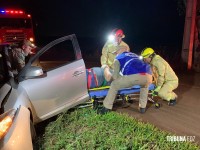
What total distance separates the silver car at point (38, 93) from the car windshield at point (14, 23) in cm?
1319

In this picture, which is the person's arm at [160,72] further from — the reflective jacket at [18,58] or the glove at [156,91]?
the reflective jacket at [18,58]

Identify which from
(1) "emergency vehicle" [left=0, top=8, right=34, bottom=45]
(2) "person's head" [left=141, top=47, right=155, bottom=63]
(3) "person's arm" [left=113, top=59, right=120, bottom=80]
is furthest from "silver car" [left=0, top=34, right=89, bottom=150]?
(1) "emergency vehicle" [left=0, top=8, right=34, bottom=45]

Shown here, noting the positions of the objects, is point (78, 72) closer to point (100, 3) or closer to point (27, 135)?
point (27, 135)

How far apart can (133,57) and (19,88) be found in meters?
2.35

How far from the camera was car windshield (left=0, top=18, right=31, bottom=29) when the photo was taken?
58.3 feet

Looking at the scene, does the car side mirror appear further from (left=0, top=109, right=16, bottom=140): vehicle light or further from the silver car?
(left=0, top=109, right=16, bottom=140): vehicle light

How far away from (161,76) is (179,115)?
0.92 metres

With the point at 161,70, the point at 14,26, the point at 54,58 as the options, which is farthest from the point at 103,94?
the point at 14,26

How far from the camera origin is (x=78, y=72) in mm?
5480

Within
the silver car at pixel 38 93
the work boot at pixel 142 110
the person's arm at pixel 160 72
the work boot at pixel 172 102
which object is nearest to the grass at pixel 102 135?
the silver car at pixel 38 93

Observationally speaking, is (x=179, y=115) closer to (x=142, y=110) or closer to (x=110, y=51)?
(x=142, y=110)

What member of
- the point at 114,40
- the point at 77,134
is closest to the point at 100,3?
the point at 114,40

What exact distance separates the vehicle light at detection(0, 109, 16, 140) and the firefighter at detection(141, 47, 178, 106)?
3.70m

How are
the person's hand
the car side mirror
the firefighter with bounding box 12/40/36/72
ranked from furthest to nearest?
the person's hand → the firefighter with bounding box 12/40/36/72 → the car side mirror
